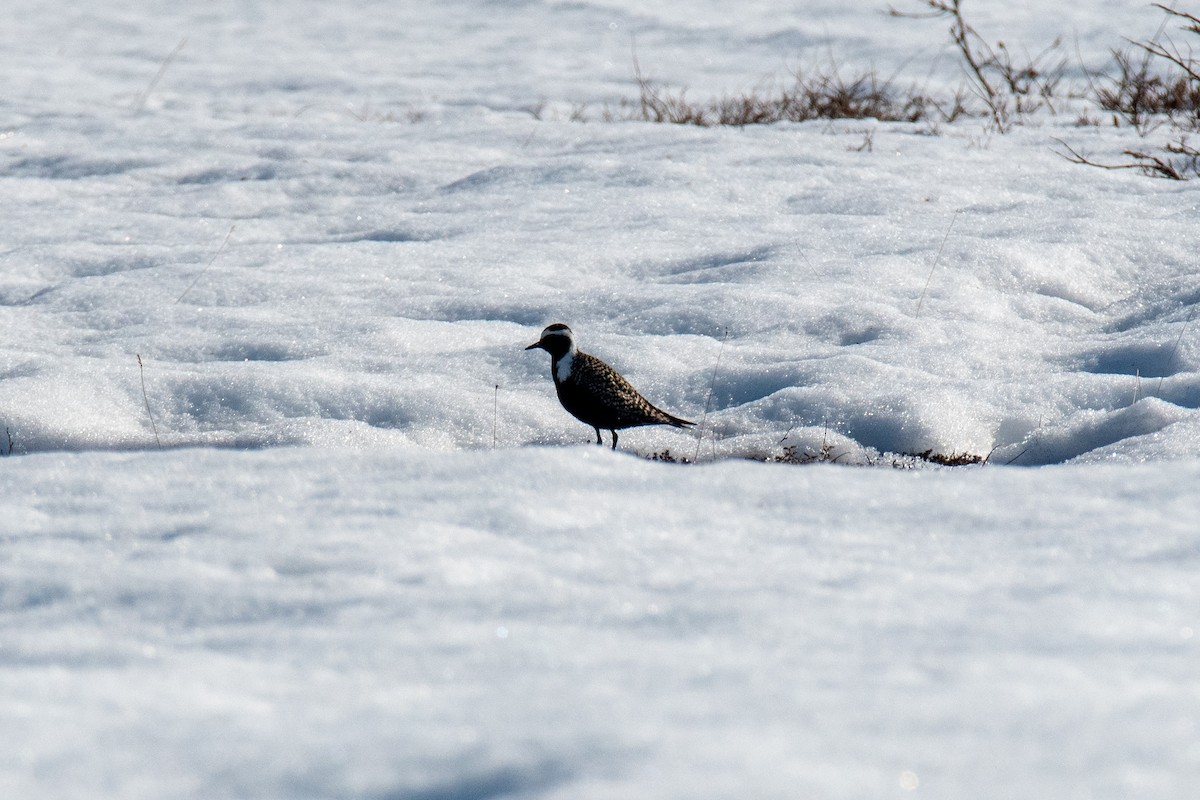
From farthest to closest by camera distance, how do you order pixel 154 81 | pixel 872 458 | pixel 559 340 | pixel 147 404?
pixel 154 81, pixel 147 404, pixel 559 340, pixel 872 458

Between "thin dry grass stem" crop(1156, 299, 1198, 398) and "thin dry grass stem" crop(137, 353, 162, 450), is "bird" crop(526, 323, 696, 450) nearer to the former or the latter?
"thin dry grass stem" crop(137, 353, 162, 450)

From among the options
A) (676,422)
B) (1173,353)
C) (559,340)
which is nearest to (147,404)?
(559,340)

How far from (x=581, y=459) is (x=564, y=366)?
1.11 m

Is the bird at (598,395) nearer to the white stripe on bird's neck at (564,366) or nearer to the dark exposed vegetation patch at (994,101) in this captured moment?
the white stripe on bird's neck at (564,366)

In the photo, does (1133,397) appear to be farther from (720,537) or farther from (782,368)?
(720,537)

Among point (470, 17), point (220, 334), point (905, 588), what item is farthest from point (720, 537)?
point (470, 17)

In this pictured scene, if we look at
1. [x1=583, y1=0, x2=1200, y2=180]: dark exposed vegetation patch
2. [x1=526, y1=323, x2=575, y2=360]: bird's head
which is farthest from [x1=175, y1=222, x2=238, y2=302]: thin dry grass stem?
[x1=583, y1=0, x2=1200, y2=180]: dark exposed vegetation patch

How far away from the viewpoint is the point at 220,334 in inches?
236

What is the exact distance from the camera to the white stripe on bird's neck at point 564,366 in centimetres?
474

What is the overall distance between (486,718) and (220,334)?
427 cm

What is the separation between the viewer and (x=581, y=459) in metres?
3.73

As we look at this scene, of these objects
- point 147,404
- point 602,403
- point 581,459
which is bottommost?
point 147,404

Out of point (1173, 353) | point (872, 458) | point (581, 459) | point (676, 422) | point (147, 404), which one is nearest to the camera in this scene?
point (581, 459)

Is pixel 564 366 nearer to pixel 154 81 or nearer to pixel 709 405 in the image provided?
pixel 709 405
